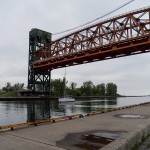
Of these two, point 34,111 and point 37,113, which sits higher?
point 34,111

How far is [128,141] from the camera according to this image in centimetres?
827

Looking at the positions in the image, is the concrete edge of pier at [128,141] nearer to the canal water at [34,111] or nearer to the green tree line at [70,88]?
the canal water at [34,111]

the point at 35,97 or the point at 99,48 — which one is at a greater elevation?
the point at 99,48

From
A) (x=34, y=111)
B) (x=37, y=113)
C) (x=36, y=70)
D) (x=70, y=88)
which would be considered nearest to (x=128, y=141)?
(x=37, y=113)

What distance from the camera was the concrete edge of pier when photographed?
7251mm

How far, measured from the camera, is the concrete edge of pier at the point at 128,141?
7.25 meters

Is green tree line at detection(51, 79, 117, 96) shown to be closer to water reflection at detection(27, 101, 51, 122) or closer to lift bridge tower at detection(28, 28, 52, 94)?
lift bridge tower at detection(28, 28, 52, 94)

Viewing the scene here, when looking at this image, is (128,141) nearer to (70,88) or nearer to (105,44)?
(105,44)

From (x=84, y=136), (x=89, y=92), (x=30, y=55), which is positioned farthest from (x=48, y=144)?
(x=89, y=92)

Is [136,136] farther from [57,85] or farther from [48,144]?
[57,85]

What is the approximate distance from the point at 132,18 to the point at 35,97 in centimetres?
4081

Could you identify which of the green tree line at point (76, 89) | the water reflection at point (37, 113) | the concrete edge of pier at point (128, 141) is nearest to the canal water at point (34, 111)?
the water reflection at point (37, 113)

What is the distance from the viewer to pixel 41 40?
81.2 meters

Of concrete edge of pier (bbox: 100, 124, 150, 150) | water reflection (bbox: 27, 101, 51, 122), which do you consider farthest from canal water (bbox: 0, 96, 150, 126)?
concrete edge of pier (bbox: 100, 124, 150, 150)
